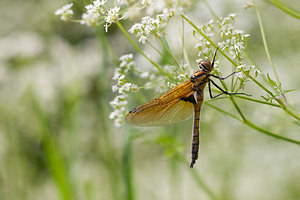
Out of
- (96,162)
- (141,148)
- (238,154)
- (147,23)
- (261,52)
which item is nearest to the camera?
(147,23)

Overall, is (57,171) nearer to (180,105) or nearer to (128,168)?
(128,168)

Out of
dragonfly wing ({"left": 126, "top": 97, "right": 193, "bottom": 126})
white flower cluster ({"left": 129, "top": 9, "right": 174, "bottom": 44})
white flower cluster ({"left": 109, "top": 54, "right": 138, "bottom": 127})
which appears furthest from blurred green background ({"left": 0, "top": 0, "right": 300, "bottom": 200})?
white flower cluster ({"left": 129, "top": 9, "right": 174, "bottom": 44})

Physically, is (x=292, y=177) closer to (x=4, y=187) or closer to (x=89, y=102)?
(x=89, y=102)

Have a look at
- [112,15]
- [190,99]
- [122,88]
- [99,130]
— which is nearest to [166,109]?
[190,99]

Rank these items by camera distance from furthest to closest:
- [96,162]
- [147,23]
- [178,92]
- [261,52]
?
[96,162]
[261,52]
[178,92]
[147,23]

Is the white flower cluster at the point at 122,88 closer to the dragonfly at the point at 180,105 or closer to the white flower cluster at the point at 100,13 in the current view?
the dragonfly at the point at 180,105

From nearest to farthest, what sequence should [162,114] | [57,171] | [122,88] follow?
[122,88], [162,114], [57,171]

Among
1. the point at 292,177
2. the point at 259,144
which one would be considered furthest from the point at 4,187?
the point at 292,177
